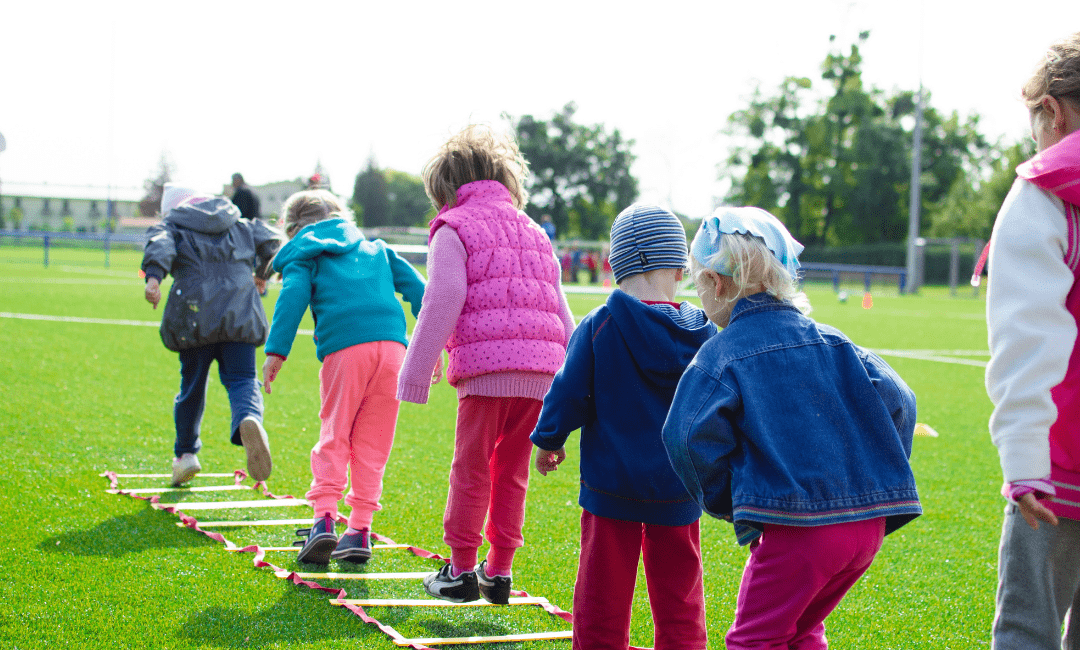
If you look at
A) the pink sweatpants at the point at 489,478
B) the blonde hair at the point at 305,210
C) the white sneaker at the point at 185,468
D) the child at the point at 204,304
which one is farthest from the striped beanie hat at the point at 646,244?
the white sneaker at the point at 185,468

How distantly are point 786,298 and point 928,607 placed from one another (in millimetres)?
2164

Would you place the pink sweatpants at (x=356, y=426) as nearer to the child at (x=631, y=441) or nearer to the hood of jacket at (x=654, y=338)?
the child at (x=631, y=441)

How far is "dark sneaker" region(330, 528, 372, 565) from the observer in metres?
4.07

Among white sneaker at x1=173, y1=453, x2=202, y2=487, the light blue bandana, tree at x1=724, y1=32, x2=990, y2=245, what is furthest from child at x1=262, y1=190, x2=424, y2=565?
tree at x1=724, y1=32, x2=990, y2=245

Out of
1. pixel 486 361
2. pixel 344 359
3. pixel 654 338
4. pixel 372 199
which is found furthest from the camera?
pixel 372 199

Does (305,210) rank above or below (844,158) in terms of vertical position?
below

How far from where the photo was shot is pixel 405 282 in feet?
14.5

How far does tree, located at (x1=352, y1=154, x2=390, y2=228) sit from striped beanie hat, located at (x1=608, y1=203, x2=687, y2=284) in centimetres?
9805

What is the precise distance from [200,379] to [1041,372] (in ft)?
15.3

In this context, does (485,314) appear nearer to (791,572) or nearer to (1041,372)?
(791,572)

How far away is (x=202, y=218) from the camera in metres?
5.36

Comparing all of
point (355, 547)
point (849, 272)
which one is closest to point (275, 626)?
point (355, 547)

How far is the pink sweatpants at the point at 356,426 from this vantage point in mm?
4113

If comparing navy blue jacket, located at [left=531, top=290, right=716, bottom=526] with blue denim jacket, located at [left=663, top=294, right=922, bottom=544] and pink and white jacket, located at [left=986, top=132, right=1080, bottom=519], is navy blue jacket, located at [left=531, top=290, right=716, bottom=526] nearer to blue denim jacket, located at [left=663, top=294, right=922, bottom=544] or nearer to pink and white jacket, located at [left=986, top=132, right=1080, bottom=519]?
blue denim jacket, located at [left=663, top=294, right=922, bottom=544]
